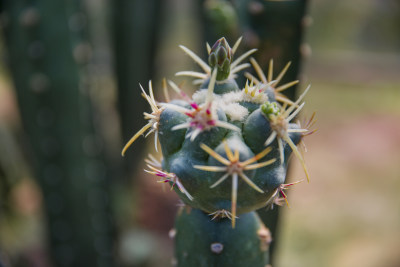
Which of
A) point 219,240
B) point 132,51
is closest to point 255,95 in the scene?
point 219,240

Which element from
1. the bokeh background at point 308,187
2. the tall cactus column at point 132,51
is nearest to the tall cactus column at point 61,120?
the bokeh background at point 308,187

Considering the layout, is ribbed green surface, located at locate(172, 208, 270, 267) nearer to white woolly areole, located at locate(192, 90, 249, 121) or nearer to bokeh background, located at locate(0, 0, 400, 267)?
white woolly areole, located at locate(192, 90, 249, 121)

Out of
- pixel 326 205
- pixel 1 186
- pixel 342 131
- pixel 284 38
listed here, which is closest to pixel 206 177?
pixel 284 38

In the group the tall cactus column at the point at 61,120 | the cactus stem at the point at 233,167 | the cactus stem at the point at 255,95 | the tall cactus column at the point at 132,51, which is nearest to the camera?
the cactus stem at the point at 233,167

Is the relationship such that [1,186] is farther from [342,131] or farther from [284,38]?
[342,131]

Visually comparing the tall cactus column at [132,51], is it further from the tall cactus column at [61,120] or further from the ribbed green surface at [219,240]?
the ribbed green surface at [219,240]

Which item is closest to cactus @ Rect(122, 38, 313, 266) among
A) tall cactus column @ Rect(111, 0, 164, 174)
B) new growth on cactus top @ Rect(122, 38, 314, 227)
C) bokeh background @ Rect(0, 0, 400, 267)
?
new growth on cactus top @ Rect(122, 38, 314, 227)
